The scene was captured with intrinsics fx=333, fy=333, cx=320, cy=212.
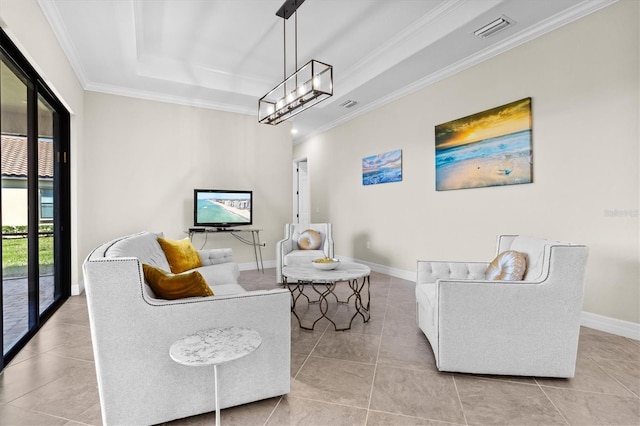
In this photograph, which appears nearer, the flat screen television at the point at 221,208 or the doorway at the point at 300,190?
the flat screen television at the point at 221,208

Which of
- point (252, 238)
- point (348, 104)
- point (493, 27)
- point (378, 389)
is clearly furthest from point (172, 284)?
point (348, 104)

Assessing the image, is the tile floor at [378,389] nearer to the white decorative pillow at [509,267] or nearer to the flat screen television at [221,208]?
the white decorative pillow at [509,267]

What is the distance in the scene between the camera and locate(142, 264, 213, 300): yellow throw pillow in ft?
5.51

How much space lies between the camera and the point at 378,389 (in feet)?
6.33

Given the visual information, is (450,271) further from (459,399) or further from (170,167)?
(170,167)

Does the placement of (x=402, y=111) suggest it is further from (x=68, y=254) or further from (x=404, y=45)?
(x=68, y=254)

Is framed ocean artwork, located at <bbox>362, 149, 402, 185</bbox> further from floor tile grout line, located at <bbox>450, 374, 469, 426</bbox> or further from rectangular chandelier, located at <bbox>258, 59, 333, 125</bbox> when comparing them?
floor tile grout line, located at <bbox>450, 374, 469, 426</bbox>

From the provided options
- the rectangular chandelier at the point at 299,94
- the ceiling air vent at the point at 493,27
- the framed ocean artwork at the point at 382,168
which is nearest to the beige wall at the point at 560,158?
the framed ocean artwork at the point at 382,168

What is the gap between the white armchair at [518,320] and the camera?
6.46ft

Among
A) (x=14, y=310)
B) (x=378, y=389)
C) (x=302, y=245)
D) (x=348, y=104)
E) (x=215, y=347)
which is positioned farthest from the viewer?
(x=348, y=104)

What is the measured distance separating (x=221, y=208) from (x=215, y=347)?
4.13m

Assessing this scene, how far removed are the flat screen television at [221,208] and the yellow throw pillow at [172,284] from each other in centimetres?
353

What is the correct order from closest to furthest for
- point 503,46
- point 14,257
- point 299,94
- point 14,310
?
point 14,257 < point 14,310 < point 299,94 < point 503,46

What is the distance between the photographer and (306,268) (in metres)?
3.21
